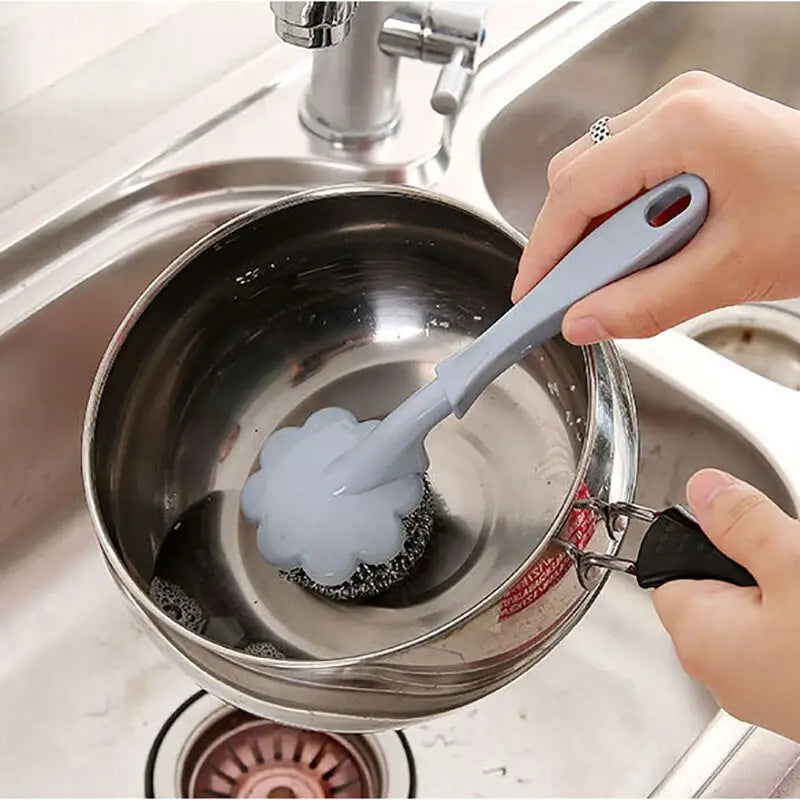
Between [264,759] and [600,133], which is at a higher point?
[600,133]

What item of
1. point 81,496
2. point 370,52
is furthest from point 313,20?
point 81,496

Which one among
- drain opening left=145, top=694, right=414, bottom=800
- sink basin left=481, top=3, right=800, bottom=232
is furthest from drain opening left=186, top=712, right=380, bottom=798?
sink basin left=481, top=3, right=800, bottom=232

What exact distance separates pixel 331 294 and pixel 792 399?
9.7 inches

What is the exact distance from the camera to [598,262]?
414 mm

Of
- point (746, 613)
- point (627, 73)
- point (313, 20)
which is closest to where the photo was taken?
point (746, 613)

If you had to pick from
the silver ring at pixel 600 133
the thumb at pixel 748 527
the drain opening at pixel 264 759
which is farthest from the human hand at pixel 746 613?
the drain opening at pixel 264 759

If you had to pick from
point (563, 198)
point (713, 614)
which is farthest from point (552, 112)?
point (713, 614)

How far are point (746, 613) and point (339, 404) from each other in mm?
301

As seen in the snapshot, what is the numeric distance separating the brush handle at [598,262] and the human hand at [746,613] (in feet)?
0.27

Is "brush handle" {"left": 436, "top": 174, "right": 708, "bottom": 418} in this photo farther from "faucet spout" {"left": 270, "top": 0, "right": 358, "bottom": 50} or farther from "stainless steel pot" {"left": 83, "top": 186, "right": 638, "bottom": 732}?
"faucet spout" {"left": 270, "top": 0, "right": 358, "bottom": 50}

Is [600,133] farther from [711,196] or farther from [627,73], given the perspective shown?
[627,73]

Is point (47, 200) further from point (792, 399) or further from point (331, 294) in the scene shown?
point (792, 399)

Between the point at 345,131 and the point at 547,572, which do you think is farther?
the point at 345,131

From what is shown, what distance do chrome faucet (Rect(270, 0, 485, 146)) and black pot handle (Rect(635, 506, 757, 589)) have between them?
0.89ft
